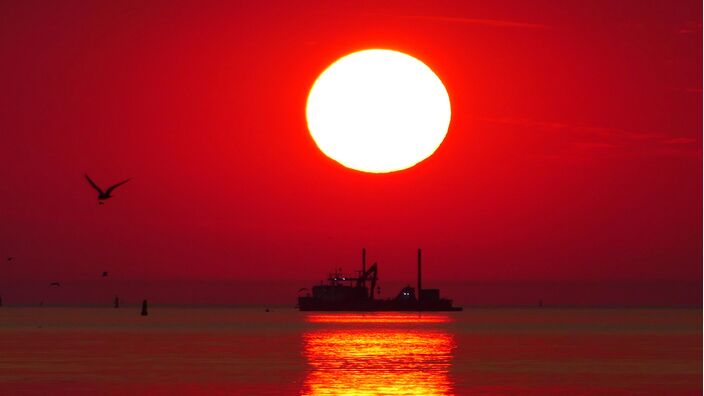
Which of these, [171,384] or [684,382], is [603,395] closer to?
[684,382]

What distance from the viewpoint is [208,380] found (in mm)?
62188

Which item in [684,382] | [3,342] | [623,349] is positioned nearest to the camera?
[684,382]

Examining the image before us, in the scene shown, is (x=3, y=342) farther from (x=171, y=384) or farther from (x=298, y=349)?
(x=171, y=384)

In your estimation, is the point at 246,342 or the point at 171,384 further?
the point at 246,342

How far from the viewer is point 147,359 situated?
81.9m

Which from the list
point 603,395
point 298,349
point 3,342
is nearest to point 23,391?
point 603,395

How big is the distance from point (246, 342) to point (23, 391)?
58335 mm

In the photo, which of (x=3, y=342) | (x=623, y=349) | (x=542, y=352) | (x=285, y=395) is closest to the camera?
(x=285, y=395)

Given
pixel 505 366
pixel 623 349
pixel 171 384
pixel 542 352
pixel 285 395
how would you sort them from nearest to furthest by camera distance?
pixel 285 395
pixel 171 384
pixel 505 366
pixel 542 352
pixel 623 349

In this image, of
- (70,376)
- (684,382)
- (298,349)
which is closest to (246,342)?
(298,349)

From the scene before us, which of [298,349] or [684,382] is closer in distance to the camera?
[684,382]

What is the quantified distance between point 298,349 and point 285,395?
4348cm

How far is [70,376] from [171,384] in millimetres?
7907

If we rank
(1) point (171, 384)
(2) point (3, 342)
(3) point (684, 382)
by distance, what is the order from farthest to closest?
1. (2) point (3, 342)
2. (3) point (684, 382)
3. (1) point (171, 384)
